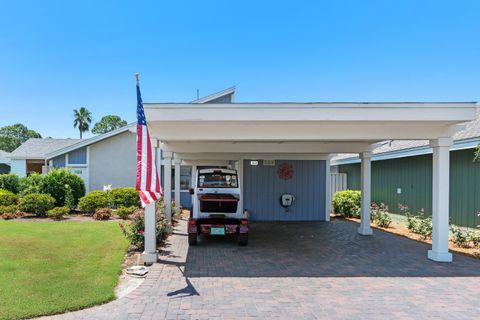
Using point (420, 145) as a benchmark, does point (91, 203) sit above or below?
below

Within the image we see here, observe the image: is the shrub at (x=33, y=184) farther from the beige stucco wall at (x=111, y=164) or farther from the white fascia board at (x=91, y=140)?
the beige stucco wall at (x=111, y=164)

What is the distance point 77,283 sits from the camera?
559cm

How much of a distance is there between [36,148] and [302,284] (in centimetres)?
2630

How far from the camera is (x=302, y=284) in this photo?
5.81 metres

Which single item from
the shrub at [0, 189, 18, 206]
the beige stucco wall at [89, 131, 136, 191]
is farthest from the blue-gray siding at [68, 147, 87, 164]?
the shrub at [0, 189, 18, 206]

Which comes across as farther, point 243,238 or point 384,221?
point 384,221

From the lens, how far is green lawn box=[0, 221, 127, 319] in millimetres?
4766

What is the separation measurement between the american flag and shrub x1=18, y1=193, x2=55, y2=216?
9177 millimetres

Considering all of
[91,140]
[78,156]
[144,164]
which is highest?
[91,140]

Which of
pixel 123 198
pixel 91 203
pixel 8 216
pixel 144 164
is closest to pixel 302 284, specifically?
pixel 144 164

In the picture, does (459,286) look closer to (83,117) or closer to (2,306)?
(2,306)

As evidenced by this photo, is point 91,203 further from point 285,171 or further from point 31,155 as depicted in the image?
point 31,155

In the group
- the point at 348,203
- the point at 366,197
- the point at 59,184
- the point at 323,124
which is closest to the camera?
the point at 323,124

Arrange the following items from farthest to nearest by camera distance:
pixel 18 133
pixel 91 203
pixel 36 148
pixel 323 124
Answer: pixel 18 133
pixel 36 148
pixel 91 203
pixel 323 124
